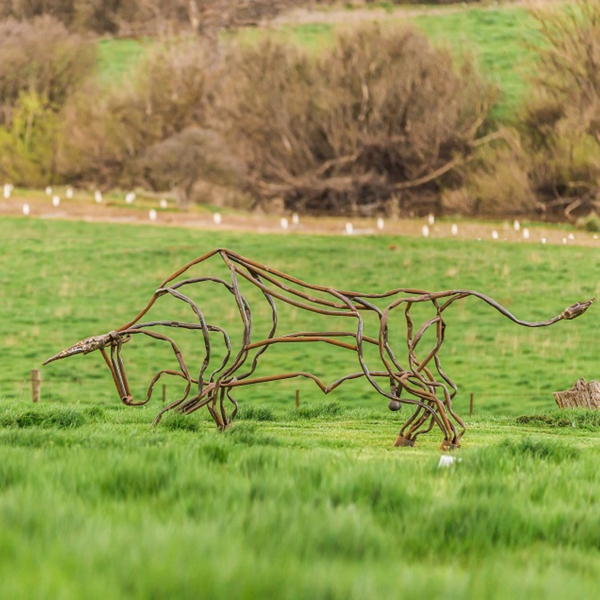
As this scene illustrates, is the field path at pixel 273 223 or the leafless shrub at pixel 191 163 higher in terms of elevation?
the leafless shrub at pixel 191 163

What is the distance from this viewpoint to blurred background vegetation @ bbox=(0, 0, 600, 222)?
49.0 metres

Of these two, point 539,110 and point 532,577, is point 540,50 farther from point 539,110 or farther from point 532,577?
point 532,577

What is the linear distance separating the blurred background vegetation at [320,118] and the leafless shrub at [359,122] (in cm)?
9

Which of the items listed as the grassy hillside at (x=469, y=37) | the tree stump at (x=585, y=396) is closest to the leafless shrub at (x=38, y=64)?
the grassy hillside at (x=469, y=37)

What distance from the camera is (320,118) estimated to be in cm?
5559

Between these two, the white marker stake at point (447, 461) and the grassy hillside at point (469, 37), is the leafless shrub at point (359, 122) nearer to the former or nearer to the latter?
the grassy hillside at point (469, 37)

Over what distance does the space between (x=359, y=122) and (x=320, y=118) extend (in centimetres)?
213

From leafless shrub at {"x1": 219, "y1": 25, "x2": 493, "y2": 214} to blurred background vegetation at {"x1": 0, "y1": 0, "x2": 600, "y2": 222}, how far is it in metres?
0.09

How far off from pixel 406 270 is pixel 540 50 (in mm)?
19058

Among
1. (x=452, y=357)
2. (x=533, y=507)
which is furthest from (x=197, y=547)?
(x=452, y=357)

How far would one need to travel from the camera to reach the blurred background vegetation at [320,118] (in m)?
49.0

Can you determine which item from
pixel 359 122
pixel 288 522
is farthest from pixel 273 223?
pixel 288 522

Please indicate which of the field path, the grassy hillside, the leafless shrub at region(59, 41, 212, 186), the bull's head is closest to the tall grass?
the bull's head

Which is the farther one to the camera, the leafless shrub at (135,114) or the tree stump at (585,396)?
the leafless shrub at (135,114)
